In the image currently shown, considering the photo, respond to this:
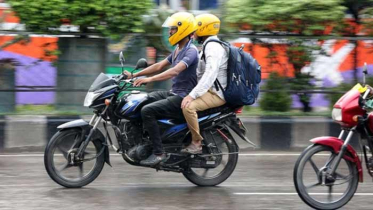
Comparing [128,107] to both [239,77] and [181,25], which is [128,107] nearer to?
[181,25]

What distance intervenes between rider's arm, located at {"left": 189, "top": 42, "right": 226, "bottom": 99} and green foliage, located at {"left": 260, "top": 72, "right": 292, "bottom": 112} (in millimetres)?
3340

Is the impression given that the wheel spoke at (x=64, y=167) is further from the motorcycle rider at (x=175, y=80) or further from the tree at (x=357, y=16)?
the tree at (x=357, y=16)

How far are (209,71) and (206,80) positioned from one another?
9 centimetres

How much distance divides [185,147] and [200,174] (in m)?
0.38

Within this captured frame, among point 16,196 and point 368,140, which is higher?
point 368,140

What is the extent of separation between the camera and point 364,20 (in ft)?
33.0

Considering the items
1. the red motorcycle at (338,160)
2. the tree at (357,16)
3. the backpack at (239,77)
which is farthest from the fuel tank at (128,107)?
the tree at (357,16)

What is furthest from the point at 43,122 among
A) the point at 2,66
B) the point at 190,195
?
the point at 190,195

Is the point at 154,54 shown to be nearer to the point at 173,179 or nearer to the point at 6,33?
the point at 6,33

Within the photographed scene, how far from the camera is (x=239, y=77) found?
684 cm

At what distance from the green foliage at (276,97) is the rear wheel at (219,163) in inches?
115

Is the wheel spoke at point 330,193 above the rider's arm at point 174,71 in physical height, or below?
below

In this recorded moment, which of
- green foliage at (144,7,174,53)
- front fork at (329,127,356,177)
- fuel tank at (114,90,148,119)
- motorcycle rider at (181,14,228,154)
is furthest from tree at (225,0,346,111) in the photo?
front fork at (329,127,356,177)

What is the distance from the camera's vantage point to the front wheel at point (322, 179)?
5926 millimetres
